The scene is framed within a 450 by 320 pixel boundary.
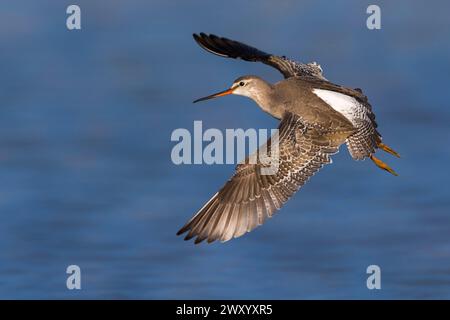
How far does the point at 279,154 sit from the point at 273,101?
111 centimetres

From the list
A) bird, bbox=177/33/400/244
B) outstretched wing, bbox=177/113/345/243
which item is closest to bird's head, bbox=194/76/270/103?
bird, bbox=177/33/400/244

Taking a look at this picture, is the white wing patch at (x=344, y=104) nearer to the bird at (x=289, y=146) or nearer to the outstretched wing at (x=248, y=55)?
the bird at (x=289, y=146)

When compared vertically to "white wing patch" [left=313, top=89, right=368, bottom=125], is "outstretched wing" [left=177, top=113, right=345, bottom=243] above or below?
below

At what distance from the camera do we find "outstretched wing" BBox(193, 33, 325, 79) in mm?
12758

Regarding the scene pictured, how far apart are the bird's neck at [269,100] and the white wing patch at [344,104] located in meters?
0.44

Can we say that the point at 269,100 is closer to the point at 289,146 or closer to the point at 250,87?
the point at 250,87

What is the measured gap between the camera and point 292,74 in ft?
41.3

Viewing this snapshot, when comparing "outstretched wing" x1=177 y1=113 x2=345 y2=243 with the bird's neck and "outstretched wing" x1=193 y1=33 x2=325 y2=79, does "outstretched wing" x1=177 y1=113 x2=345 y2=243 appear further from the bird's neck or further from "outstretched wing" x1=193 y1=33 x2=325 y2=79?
"outstretched wing" x1=193 y1=33 x2=325 y2=79

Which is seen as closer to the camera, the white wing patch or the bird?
the bird

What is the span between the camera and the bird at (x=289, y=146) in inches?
427

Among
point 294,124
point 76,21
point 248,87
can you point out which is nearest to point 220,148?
point 248,87

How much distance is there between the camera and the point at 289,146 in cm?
1096

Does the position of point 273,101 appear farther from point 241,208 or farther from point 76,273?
point 76,273

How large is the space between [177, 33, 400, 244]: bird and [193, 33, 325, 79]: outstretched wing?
0.57 m
